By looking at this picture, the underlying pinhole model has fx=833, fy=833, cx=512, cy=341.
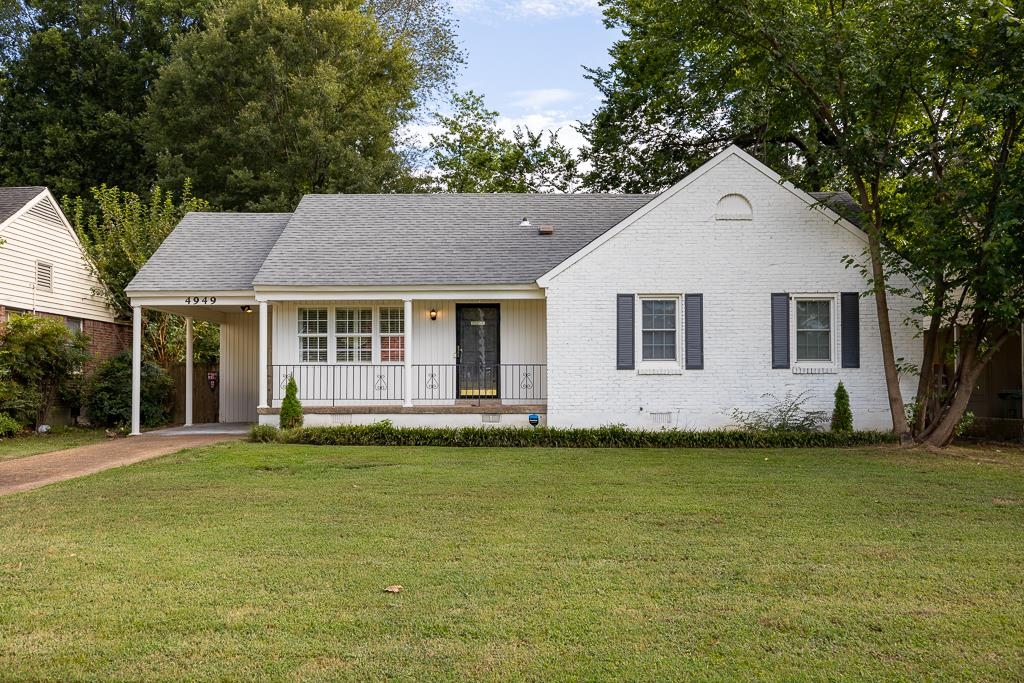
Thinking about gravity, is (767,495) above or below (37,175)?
below

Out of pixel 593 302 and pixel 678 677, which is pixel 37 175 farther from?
pixel 678 677

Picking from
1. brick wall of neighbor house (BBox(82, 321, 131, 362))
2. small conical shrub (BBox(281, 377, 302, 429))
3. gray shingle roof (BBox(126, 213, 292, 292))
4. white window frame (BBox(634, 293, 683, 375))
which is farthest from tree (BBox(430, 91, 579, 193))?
small conical shrub (BBox(281, 377, 302, 429))

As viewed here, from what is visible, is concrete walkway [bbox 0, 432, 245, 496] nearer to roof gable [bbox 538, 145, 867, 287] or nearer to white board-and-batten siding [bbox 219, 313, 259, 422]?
white board-and-batten siding [bbox 219, 313, 259, 422]

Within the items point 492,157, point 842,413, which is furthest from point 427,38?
point 842,413

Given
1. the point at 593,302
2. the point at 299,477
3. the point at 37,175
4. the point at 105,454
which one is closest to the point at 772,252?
the point at 593,302

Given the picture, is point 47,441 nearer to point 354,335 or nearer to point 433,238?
point 354,335

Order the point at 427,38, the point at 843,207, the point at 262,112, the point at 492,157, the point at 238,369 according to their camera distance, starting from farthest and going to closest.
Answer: the point at 427,38, the point at 492,157, the point at 262,112, the point at 238,369, the point at 843,207

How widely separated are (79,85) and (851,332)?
29612 millimetres

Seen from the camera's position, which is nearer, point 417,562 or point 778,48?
point 417,562

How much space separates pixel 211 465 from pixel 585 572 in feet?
24.2

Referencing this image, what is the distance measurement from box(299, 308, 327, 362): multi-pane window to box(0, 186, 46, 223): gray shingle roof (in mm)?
6609

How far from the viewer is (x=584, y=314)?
49.9ft

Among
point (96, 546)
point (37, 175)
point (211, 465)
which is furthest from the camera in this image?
point (37, 175)

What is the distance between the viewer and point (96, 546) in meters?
6.46
